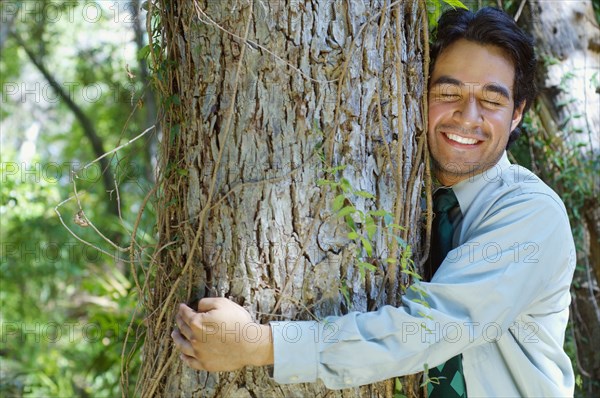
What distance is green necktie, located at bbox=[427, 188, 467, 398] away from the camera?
207cm

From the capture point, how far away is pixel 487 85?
230cm

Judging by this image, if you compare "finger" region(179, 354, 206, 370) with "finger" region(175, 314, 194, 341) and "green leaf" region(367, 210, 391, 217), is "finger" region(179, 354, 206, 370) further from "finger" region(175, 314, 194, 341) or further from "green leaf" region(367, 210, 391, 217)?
"green leaf" region(367, 210, 391, 217)

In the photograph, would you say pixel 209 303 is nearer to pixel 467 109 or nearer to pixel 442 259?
pixel 442 259

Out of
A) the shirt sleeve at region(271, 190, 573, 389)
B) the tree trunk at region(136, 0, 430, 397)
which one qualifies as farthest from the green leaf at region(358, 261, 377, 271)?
the shirt sleeve at region(271, 190, 573, 389)

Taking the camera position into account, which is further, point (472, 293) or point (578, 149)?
point (578, 149)

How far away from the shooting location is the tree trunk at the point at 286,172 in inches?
76.9

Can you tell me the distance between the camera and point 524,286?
77.8 inches

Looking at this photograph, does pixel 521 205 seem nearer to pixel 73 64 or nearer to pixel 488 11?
pixel 488 11

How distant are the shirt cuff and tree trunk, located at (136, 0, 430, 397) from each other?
0.25 feet

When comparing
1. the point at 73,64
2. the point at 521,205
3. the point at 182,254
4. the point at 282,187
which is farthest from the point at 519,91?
the point at 73,64

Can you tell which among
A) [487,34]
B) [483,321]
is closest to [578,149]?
[487,34]

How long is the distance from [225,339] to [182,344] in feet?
0.47

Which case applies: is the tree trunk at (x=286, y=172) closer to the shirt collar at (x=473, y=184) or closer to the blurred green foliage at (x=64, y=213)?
the shirt collar at (x=473, y=184)

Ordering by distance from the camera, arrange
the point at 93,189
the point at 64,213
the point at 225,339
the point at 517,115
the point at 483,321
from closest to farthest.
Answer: the point at 225,339 < the point at 483,321 < the point at 517,115 < the point at 64,213 < the point at 93,189
